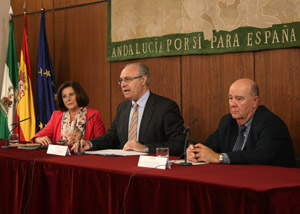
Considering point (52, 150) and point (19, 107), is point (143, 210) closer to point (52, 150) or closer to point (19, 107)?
point (52, 150)

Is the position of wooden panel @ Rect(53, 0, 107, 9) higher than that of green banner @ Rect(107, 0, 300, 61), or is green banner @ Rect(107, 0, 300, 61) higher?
wooden panel @ Rect(53, 0, 107, 9)

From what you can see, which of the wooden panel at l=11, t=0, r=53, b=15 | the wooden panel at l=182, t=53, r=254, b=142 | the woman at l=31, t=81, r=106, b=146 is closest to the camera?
the wooden panel at l=182, t=53, r=254, b=142

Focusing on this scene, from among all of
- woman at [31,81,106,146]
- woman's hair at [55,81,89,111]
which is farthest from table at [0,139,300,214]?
woman's hair at [55,81,89,111]

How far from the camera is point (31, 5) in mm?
6508

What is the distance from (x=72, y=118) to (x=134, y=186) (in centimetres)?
244

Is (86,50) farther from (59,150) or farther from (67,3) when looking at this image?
(59,150)

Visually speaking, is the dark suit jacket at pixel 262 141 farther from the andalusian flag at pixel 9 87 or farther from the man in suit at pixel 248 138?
the andalusian flag at pixel 9 87

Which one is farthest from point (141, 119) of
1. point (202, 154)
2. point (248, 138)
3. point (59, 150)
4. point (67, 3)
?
point (67, 3)

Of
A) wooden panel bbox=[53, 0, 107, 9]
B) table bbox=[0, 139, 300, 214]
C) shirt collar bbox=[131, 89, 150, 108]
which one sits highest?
wooden panel bbox=[53, 0, 107, 9]

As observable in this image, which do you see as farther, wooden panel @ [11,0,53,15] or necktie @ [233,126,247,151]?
wooden panel @ [11,0,53,15]

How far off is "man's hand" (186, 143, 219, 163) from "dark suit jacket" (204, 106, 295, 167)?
95 mm

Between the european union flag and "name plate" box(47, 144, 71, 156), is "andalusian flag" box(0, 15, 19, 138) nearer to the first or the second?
the european union flag

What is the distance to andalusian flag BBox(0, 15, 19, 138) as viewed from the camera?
6113 millimetres

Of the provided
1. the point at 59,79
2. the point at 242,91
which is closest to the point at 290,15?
the point at 242,91
